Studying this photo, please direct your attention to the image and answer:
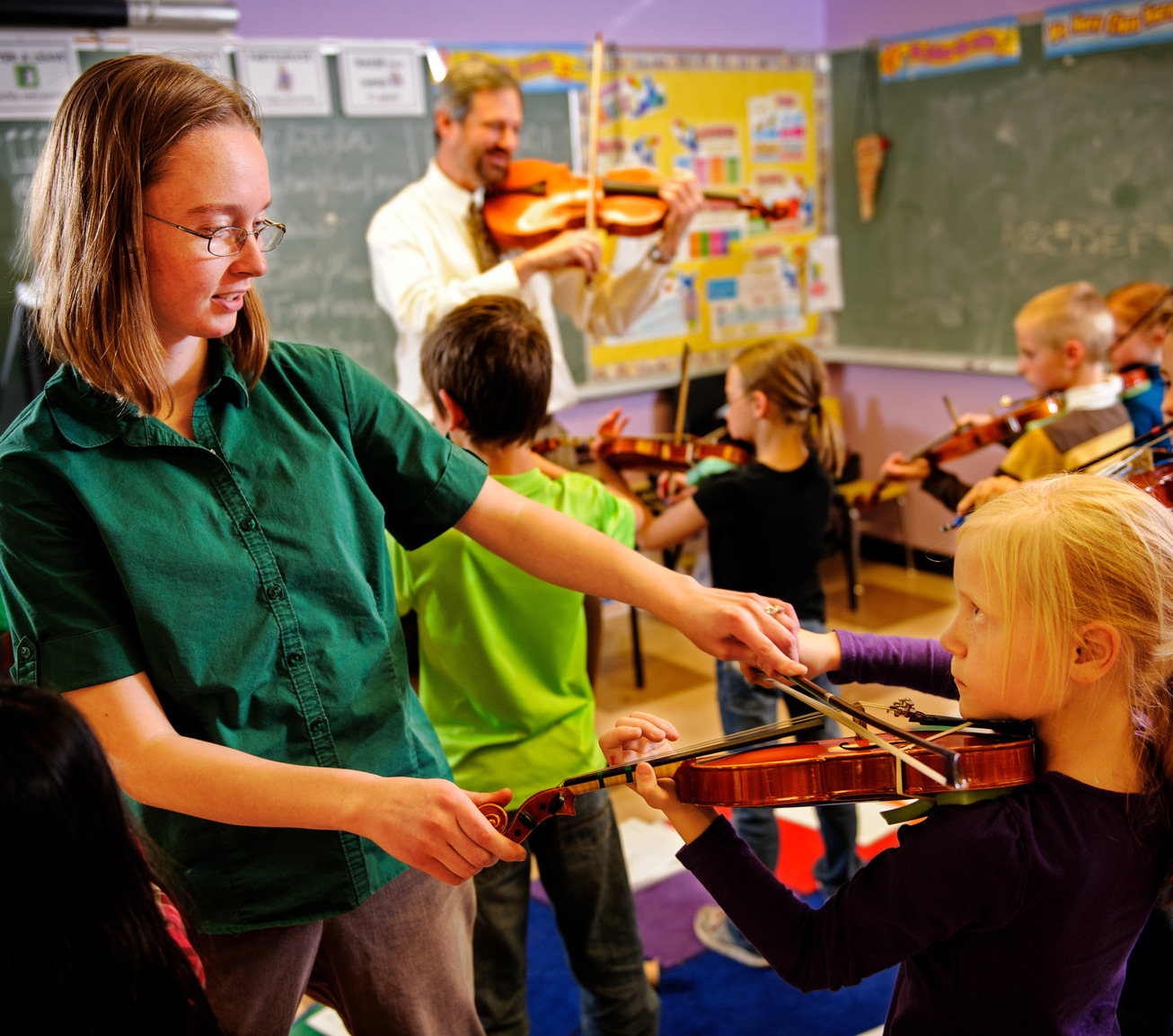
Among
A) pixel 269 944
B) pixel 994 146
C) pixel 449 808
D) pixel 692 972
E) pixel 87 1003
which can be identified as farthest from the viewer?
pixel 994 146

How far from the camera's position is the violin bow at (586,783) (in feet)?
3.44

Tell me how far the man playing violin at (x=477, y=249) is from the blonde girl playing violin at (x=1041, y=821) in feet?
6.30

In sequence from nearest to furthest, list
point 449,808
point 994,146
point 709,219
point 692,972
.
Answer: point 449,808 < point 692,972 < point 994,146 < point 709,219

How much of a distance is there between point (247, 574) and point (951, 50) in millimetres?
4503

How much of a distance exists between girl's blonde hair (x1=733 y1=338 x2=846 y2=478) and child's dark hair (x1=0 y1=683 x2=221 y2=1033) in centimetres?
180

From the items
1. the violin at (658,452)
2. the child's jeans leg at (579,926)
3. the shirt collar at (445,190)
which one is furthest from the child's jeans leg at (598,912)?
the shirt collar at (445,190)

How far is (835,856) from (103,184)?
6.65ft

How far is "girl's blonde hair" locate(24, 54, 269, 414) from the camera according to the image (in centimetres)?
102

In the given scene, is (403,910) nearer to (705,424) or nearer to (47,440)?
(47,440)

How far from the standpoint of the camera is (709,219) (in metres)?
4.97

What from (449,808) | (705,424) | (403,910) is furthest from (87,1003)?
(705,424)

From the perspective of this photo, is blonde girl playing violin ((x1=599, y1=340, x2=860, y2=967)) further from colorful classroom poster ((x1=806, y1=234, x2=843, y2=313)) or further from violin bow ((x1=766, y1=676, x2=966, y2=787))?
colorful classroom poster ((x1=806, y1=234, x2=843, y2=313))

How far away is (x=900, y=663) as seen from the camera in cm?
133

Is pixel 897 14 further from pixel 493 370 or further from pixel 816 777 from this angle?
pixel 816 777
